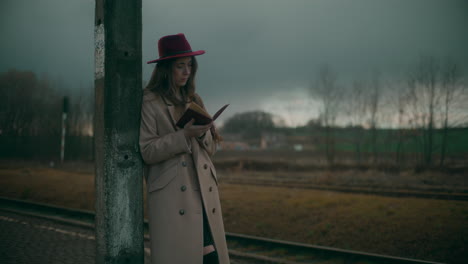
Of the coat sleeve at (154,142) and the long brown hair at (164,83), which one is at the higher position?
the long brown hair at (164,83)

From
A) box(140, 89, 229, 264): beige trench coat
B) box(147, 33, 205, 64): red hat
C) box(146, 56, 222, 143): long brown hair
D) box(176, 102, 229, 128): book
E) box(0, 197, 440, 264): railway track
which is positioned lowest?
box(0, 197, 440, 264): railway track

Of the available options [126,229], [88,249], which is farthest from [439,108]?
[126,229]

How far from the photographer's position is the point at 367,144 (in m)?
27.0

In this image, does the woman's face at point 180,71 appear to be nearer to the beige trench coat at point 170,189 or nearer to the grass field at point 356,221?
the beige trench coat at point 170,189

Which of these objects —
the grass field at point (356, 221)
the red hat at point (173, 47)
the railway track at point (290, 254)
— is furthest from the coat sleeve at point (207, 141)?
the grass field at point (356, 221)

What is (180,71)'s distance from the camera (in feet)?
8.22

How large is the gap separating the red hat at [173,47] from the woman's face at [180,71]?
51mm

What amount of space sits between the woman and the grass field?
557 cm

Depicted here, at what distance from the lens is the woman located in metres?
2.27

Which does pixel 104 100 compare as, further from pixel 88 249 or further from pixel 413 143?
pixel 413 143

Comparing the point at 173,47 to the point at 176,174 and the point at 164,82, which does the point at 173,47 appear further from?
the point at 176,174

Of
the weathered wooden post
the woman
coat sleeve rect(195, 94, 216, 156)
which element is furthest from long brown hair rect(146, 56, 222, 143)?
the weathered wooden post

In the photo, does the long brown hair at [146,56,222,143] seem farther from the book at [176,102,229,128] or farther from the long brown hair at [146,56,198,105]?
the book at [176,102,229,128]

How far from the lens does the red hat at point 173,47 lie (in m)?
2.49
